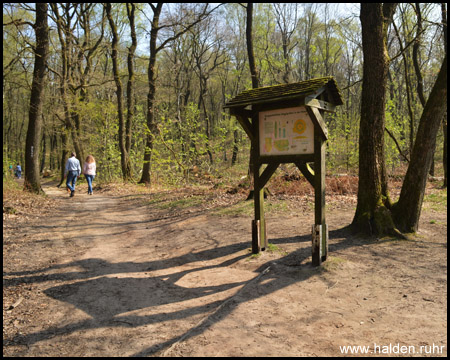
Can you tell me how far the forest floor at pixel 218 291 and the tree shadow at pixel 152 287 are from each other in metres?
0.02

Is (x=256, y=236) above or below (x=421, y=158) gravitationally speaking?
below

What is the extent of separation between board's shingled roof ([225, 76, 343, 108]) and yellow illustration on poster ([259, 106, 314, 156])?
12.9 inches

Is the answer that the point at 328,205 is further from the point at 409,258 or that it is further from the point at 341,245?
the point at 409,258

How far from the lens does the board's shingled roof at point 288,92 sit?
5.36 m

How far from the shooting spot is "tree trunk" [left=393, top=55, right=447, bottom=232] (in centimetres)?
647

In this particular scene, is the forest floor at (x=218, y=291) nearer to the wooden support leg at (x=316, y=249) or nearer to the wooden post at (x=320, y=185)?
the wooden support leg at (x=316, y=249)

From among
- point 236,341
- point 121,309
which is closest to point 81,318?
point 121,309

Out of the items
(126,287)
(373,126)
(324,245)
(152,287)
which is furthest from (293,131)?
(126,287)

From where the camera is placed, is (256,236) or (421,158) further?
(421,158)

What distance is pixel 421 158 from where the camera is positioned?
22.1ft

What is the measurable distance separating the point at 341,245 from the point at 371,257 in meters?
0.78

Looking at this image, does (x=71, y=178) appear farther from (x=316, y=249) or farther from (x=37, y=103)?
(x=316, y=249)

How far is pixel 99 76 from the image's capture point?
Result: 22.0 metres

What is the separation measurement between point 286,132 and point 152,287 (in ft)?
10.9
